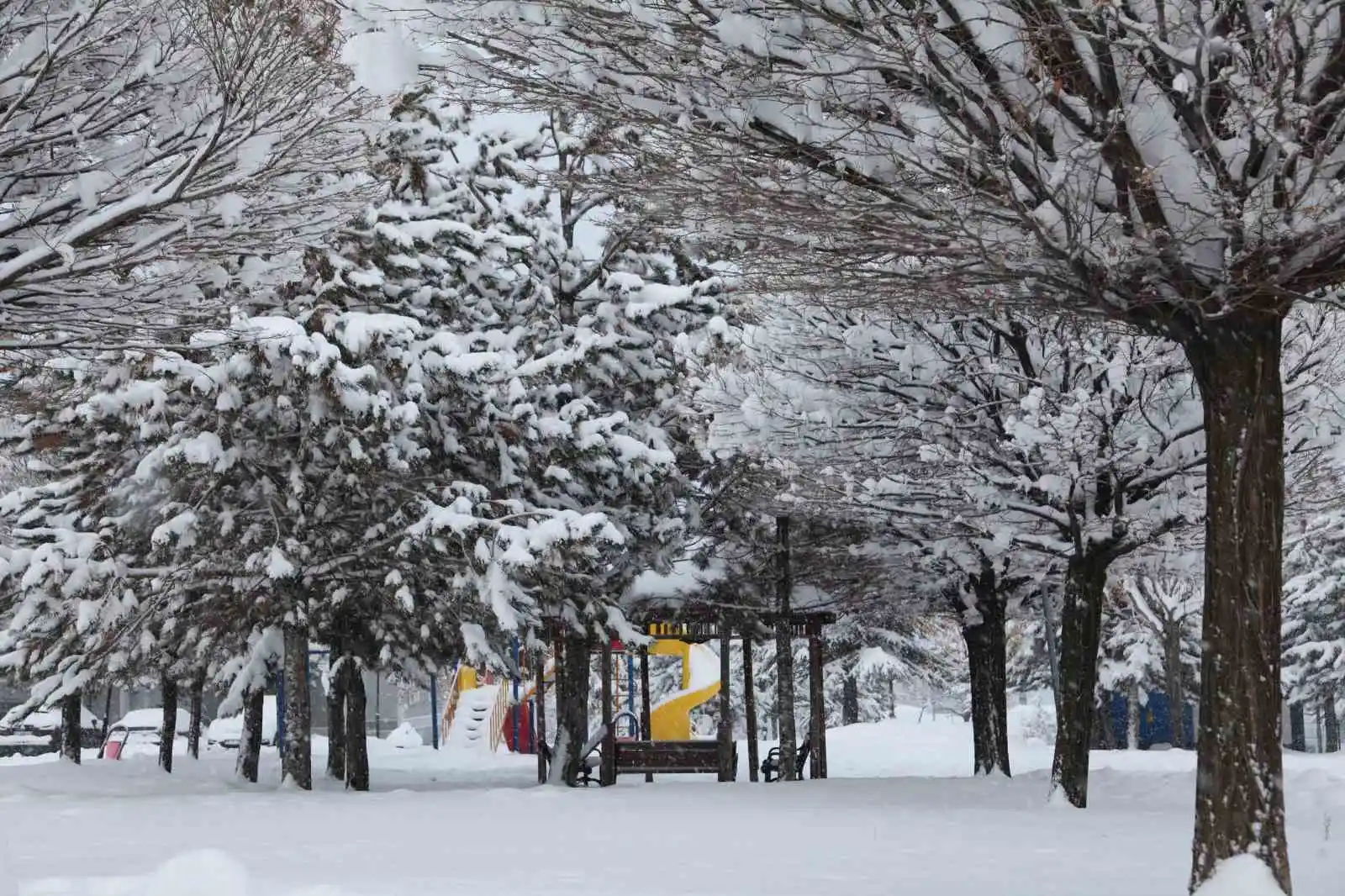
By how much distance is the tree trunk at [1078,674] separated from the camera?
14102mm

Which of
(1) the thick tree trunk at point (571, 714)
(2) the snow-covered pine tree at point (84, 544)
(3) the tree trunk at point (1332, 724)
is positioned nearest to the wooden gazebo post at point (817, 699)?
(1) the thick tree trunk at point (571, 714)

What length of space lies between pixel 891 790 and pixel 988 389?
17.8 ft

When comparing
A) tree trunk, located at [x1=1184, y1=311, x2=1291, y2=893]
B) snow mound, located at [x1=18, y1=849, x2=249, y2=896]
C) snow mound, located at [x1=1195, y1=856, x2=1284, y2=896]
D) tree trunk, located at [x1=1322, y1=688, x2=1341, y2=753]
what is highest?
tree trunk, located at [x1=1184, y1=311, x2=1291, y2=893]

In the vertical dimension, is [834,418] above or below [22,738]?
above

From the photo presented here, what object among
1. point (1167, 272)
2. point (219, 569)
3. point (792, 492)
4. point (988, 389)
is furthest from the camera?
point (219, 569)

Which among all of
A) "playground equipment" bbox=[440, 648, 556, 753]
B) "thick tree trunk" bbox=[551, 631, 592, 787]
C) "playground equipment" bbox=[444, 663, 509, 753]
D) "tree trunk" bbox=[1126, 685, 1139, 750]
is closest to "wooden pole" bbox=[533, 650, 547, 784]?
"thick tree trunk" bbox=[551, 631, 592, 787]

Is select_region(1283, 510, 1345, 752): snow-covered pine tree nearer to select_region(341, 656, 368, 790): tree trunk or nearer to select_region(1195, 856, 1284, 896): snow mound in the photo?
select_region(341, 656, 368, 790): tree trunk

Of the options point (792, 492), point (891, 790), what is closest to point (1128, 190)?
point (792, 492)

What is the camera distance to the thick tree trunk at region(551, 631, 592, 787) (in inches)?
810

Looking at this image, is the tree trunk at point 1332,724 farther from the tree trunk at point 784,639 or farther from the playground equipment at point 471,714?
the tree trunk at point 784,639

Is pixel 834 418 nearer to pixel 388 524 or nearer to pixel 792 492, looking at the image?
pixel 792 492

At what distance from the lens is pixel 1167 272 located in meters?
6.66

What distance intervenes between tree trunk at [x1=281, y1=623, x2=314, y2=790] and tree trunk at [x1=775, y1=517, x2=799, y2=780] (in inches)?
273

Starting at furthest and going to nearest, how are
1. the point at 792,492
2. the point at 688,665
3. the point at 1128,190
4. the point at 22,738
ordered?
1. the point at 22,738
2. the point at 688,665
3. the point at 792,492
4. the point at 1128,190
